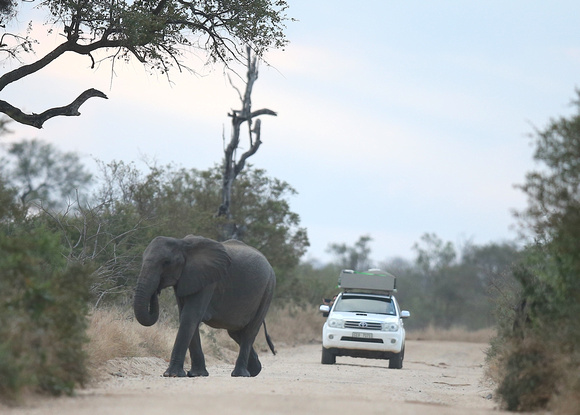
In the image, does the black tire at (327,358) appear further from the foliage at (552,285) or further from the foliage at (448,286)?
the foliage at (448,286)

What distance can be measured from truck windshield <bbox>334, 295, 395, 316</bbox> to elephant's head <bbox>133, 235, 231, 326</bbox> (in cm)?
881

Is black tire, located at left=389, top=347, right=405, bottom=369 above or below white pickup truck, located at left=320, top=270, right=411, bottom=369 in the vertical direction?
below

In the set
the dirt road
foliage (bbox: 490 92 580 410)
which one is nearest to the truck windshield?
the dirt road

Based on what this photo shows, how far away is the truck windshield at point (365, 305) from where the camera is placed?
81.1ft

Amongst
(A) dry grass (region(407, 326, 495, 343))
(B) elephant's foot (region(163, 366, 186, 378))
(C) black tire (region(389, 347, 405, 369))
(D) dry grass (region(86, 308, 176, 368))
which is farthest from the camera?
(A) dry grass (region(407, 326, 495, 343))

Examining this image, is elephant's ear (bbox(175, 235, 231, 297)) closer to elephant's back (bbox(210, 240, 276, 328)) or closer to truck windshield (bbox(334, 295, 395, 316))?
elephant's back (bbox(210, 240, 276, 328))

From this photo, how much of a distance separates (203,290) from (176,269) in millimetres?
582

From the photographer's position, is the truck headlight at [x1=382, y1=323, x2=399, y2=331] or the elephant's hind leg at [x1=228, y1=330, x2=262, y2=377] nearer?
the elephant's hind leg at [x1=228, y1=330, x2=262, y2=377]

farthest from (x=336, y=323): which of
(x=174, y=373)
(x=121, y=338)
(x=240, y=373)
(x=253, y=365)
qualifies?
(x=174, y=373)

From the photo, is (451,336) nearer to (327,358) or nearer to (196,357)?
(327,358)

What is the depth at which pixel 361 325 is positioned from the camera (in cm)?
2377

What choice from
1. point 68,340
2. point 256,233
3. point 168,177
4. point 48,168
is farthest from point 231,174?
point 48,168

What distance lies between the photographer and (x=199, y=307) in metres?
15.8

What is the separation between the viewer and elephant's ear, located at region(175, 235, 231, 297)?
1577 centimetres
